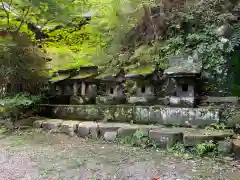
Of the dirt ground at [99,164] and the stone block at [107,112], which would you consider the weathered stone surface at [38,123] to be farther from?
the stone block at [107,112]

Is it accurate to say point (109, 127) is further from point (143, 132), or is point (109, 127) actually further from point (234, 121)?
point (234, 121)

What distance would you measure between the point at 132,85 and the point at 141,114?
3.14 feet

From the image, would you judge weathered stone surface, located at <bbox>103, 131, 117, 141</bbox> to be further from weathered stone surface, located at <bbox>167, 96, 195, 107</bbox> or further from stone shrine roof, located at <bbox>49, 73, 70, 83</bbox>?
stone shrine roof, located at <bbox>49, 73, 70, 83</bbox>

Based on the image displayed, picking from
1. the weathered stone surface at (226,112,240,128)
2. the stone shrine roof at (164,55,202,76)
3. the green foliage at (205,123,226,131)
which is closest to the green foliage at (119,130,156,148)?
the green foliage at (205,123,226,131)

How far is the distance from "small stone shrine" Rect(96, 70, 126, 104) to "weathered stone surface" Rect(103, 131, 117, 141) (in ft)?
3.51

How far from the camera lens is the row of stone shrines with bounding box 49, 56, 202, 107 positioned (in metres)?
5.39

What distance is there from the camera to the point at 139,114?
589 cm

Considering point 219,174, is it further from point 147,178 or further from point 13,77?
point 13,77

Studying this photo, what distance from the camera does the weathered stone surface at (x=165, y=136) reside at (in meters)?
4.80

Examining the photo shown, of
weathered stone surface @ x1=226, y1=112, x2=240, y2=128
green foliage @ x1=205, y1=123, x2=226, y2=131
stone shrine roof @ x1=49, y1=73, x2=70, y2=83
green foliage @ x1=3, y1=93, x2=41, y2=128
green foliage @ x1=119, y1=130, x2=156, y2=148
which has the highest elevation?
stone shrine roof @ x1=49, y1=73, x2=70, y2=83

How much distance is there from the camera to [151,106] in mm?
5777

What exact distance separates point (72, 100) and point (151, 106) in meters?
2.83

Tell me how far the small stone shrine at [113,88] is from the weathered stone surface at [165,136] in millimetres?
1729

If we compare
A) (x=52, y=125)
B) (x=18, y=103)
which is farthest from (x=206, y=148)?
(x=18, y=103)
